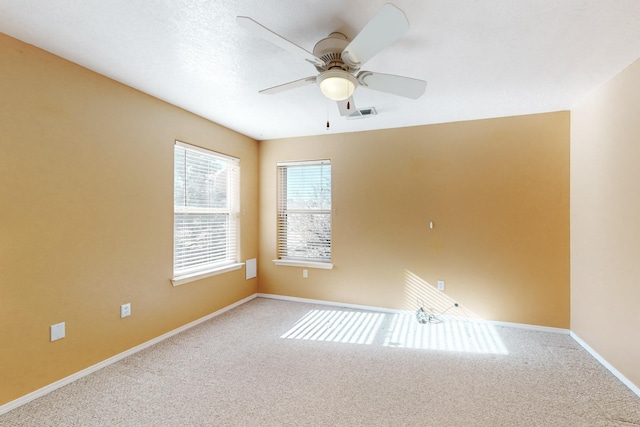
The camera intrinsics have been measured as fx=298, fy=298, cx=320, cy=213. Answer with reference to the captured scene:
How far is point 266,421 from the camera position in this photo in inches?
72.7

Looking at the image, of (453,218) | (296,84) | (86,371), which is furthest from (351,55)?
(86,371)

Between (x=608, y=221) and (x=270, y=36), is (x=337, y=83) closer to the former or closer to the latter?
(x=270, y=36)

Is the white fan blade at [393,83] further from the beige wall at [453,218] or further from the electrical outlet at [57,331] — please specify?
the electrical outlet at [57,331]

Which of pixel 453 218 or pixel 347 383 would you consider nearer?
pixel 347 383

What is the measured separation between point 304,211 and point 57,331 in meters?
2.91

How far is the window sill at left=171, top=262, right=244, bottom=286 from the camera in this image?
10.4ft

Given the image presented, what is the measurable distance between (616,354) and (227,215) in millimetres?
4131

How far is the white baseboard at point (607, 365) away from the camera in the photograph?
7.11 ft

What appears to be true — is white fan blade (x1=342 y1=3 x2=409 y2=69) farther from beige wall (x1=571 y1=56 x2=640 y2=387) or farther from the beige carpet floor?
the beige carpet floor

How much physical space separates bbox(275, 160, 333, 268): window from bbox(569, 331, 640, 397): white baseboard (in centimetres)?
274

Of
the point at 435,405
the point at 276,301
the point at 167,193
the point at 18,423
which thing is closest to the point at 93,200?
the point at 167,193

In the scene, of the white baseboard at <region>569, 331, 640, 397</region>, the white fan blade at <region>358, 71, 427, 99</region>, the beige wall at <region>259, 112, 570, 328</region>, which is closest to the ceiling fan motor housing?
the white fan blade at <region>358, 71, 427, 99</region>

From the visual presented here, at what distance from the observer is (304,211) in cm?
437

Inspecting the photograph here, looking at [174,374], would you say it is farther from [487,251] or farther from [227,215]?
[487,251]
